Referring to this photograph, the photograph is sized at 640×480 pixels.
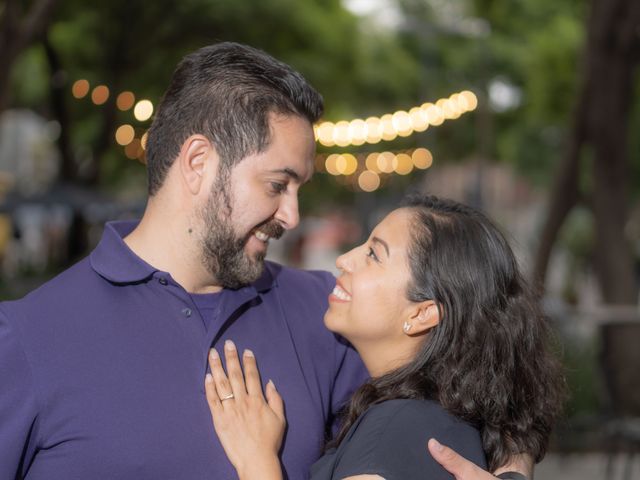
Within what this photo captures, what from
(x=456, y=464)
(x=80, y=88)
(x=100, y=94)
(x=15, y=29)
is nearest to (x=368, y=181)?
(x=80, y=88)

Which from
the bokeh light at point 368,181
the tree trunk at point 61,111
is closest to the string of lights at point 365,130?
the tree trunk at point 61,111

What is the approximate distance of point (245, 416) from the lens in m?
2.65

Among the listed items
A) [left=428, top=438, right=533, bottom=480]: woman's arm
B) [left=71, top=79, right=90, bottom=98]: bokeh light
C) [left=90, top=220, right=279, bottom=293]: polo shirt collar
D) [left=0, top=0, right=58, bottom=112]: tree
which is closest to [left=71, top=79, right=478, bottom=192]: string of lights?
[left=71, top=79, right=90, bottom=98]: bokeh light

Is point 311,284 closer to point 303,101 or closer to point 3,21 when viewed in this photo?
point 303,101

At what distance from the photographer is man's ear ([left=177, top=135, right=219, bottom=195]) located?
9.35ft

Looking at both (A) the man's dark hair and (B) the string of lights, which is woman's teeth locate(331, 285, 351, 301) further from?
(B) the string of lights

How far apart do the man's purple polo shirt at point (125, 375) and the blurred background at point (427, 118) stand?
119 centimetres

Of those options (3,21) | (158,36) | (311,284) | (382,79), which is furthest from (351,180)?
(311,284)

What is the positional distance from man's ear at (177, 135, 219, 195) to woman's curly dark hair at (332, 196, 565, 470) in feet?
2.01

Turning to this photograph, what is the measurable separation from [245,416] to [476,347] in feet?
2.21

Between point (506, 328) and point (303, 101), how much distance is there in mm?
870

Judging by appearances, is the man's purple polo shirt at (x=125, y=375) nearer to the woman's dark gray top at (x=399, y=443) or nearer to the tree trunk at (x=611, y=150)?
the woman's dark gray top at (x=399, y=443)

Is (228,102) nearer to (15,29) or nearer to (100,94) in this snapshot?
(15,29)

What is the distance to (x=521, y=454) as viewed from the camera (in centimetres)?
289
